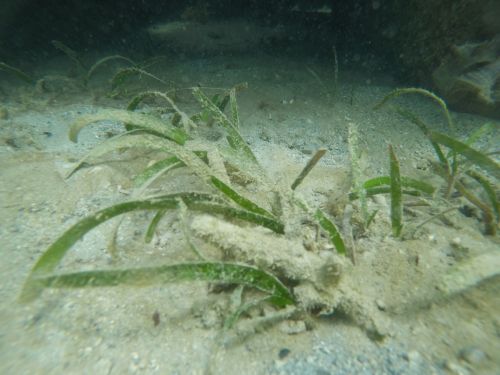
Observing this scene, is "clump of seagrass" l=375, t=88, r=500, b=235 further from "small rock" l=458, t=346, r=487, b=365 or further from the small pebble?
the small pebble

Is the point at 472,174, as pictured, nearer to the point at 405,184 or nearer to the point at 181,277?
the point at 405,184

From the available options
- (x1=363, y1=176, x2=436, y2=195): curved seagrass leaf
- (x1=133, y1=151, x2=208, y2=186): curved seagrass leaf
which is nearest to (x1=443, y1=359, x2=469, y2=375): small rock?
(x1=363, y1=176, x2=436, y2=195): curved seagrass leaf

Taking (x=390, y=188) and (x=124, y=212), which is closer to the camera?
(x=124, y=212)

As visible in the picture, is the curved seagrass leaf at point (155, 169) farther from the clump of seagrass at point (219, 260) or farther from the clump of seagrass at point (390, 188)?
the clump of seagrass at point (390, 188)

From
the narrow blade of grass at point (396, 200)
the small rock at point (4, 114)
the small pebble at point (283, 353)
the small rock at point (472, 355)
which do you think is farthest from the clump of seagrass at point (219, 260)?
the small rock at point (4, 114)

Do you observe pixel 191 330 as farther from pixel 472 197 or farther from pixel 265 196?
pixel 472 197

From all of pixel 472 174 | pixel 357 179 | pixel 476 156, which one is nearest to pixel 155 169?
pixel 357 179
